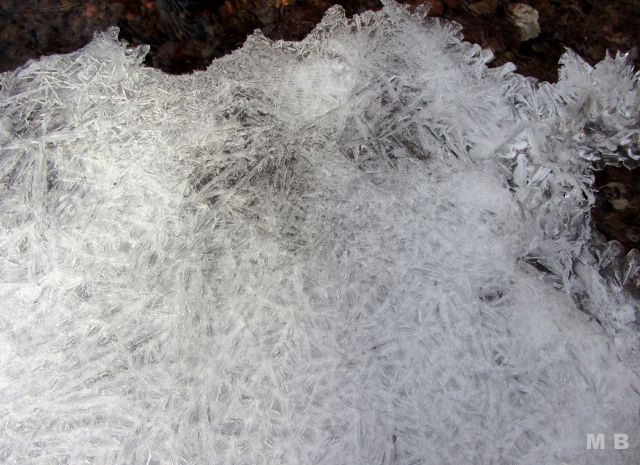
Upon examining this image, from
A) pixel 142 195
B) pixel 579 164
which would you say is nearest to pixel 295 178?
pixel 142 195

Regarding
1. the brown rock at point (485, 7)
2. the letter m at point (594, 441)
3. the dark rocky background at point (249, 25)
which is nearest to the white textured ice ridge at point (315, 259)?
the letter m at point (594, 441)

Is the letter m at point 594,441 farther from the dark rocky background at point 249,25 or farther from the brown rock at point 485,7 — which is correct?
the brown rock at point 485,7

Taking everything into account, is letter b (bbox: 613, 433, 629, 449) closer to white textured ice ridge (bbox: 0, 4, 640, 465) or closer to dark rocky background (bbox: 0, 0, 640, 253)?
white textured ice ridge (bbox: 0, 4, 640, 465)

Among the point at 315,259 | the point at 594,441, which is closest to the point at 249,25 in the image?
the point at 315,259

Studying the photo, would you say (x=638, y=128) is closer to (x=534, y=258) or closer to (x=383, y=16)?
(x=534, y=258)

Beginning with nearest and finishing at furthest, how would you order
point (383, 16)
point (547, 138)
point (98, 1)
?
point (547, 138) < point (383, 16) < point (98, 1)

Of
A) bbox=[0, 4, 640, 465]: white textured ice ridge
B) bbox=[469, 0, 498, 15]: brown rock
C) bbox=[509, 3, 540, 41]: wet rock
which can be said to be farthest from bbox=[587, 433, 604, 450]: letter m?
bbox=[469, 0, 498, 15]: brown rock
